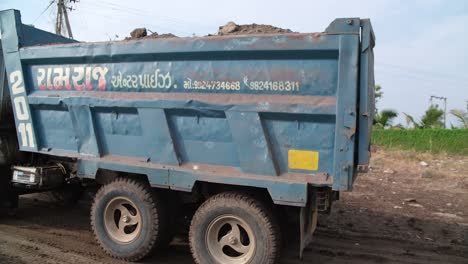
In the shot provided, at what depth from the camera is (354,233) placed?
6.12m

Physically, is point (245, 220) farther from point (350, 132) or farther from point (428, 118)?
point (428, 118)

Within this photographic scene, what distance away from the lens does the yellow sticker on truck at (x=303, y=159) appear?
13.1 feet

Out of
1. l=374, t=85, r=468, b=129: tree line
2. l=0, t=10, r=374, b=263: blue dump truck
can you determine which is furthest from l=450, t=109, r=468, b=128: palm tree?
l=0, t=10, r=374, b=263: blue dump truck

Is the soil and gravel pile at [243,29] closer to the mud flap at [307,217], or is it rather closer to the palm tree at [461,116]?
the mud flap at [307,217]

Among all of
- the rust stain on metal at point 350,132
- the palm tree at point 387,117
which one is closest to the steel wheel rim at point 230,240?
the rust stain on metal at point 350,132

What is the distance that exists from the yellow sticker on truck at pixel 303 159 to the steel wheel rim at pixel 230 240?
0.75 metres

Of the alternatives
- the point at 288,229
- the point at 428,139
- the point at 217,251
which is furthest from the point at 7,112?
the point at 428,139

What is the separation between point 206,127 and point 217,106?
0.86 feet

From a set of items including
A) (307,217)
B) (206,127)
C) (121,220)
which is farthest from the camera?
(121,220)

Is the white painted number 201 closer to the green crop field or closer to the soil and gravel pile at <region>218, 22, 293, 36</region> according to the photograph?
the soil and gravel pile at <region>218, 22, 293, 36</region>

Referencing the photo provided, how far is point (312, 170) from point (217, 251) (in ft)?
4.22

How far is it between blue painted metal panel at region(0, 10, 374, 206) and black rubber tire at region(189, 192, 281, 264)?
0.66 feet

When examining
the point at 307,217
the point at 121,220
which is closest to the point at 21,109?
the point at 121,220

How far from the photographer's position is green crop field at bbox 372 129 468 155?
15795 mm
